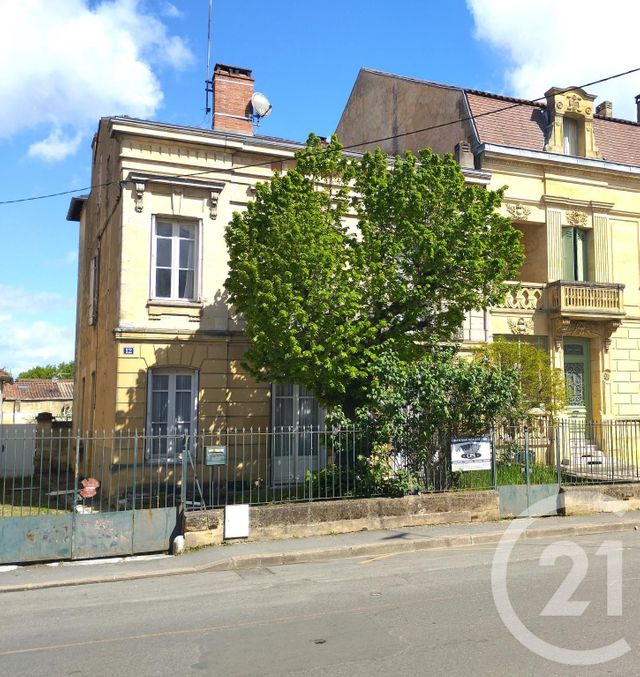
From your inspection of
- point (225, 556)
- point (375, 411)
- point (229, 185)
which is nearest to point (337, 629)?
point (225, 556)

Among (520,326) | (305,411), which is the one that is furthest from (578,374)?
(305,411)

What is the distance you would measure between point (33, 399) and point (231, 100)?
109ft

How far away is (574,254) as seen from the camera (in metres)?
20.8

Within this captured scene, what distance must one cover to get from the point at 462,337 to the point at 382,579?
11.0m

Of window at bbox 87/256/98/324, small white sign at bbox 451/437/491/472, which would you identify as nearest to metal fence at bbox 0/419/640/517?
small white sign at bbox 451/437/491/472

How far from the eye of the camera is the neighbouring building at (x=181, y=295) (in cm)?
1545

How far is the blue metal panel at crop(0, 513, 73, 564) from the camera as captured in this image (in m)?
10.1

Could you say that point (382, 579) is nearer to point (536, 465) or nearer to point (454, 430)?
point (454, 430)

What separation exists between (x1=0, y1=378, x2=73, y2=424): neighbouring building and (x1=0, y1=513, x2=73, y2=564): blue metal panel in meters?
33.7

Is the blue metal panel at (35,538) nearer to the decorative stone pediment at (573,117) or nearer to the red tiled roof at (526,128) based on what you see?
the red tiled roof at (526,128)

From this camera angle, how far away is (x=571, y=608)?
6801mm

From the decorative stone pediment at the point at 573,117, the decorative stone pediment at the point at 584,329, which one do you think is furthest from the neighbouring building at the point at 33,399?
the decorative stone pediment at the point at 573,117

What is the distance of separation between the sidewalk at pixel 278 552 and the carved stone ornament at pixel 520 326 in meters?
7.62

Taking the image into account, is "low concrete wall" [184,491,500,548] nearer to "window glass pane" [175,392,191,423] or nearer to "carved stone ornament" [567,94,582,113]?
"window glass pane" [175,392,191,423]
